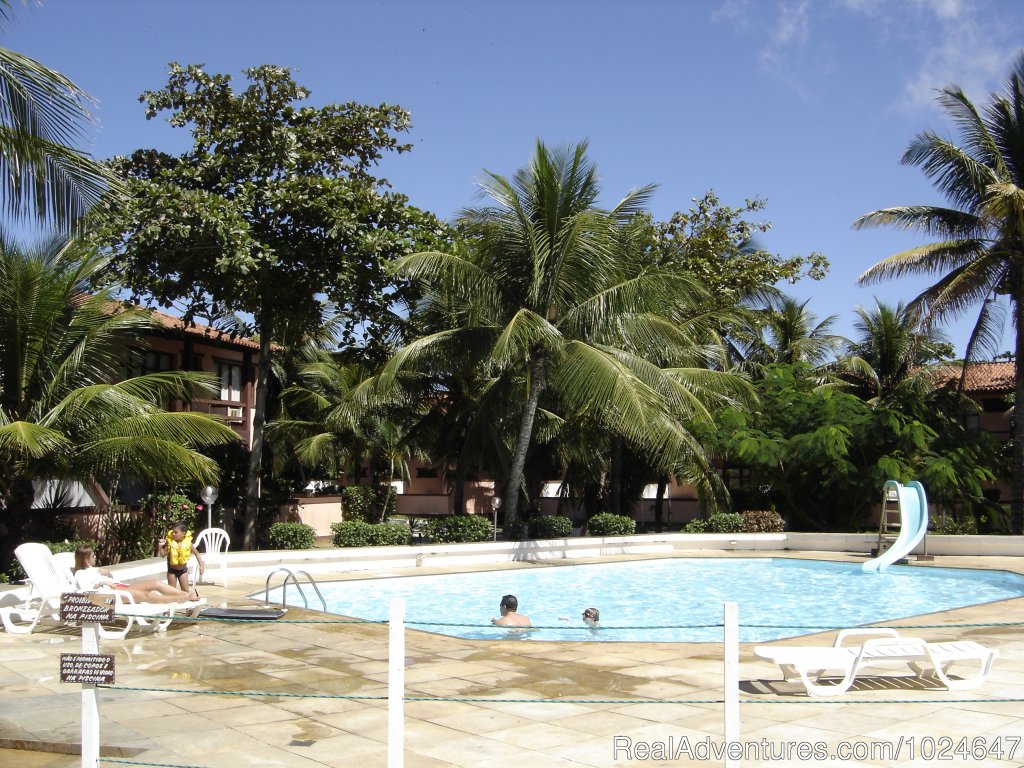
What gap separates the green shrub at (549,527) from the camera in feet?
77.8

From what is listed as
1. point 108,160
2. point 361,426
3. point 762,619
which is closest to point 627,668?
point 762,619

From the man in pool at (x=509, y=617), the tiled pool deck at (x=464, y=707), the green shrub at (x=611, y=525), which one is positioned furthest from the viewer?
the green shrub at (x=611, y=525)

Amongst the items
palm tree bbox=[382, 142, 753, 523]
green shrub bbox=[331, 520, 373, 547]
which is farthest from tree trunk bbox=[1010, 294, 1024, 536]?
green shrub bbox=[331, 520, 373, 547]

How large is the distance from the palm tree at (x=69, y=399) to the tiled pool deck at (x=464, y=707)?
403 centimetres

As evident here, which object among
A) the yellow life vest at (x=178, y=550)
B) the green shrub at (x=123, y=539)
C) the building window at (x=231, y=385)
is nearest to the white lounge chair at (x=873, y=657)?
the yellow life vest at (x=178, y=550)

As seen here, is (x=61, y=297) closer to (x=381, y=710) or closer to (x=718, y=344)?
(x=381, y=710)

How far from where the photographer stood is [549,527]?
77.7ft

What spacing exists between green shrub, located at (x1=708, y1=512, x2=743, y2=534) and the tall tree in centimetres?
1026

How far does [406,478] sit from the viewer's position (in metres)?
40.9

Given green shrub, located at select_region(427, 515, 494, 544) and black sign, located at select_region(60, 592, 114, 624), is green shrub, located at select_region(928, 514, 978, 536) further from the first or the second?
black sign, located at select_region(60, 592, 114, 624)

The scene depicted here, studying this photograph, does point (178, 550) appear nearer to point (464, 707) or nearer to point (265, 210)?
point (464, 707)

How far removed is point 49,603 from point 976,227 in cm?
2321

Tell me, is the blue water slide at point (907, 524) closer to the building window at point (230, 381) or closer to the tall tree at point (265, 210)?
the tall tree at point (265, 210)

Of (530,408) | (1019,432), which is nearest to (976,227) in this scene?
(1019,432)
